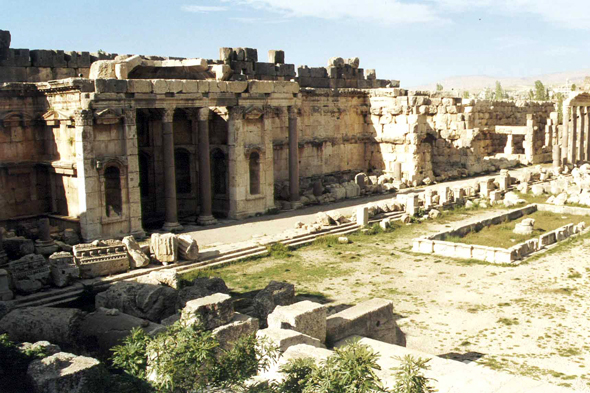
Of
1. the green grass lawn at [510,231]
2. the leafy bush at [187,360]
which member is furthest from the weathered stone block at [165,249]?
the green grass lawn at [510,231]

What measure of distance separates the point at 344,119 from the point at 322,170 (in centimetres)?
323

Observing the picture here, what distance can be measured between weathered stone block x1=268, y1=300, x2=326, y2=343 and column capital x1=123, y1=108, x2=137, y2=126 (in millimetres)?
11418

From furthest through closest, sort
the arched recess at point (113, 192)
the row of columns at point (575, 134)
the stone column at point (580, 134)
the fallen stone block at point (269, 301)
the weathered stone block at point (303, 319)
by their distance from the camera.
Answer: the stone column at point (580, 134) < the row of columns at point (575, 134) < the arched recess at point (113, 192) < the fallen stone block at point (269, 301) < the weathered stone block at point (303, 319)

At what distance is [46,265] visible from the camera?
16.6 m

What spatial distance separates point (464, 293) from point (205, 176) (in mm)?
11296

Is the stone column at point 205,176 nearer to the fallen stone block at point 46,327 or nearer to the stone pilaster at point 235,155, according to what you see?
the stone pilaster at point 235,155

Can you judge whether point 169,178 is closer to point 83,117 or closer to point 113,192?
point 113,192

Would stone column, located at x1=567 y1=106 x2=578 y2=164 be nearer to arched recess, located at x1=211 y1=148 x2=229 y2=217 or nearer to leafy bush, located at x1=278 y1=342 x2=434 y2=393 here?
arched recess, located at x1=211 y1=148 x2=229 y2=217

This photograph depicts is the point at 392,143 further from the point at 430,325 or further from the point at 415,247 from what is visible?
the point at 430,325

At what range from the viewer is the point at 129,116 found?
20938 millimetres

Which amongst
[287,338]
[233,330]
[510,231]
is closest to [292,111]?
[510,231]

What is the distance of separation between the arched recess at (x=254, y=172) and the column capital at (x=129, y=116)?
564 cm

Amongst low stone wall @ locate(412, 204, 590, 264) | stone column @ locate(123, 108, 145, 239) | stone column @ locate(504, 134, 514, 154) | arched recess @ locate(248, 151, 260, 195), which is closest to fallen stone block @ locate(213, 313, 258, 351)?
low stone wall @ locate(412, 204, 590, 264)

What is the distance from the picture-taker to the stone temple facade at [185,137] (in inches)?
818
